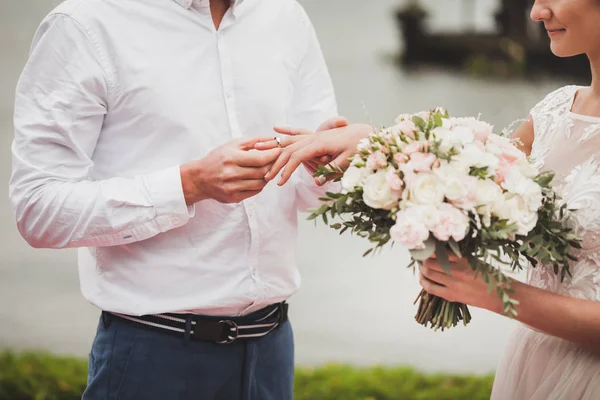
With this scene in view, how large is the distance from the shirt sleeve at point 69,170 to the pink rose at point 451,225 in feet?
2.24

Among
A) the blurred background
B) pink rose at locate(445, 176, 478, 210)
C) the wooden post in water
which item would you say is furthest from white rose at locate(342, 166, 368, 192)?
the wooden post in water

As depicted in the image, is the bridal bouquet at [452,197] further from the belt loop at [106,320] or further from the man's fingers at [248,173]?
the belt loop at [106,320]

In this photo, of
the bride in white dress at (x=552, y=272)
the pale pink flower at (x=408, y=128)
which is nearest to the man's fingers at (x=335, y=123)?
the bride in white dress at (x=552, y=272)

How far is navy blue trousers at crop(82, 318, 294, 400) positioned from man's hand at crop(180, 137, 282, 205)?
0.41 meters

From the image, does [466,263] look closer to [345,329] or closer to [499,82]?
[345,329]

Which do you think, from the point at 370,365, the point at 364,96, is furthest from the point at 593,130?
the point at 364,96

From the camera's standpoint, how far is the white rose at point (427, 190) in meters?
1.65

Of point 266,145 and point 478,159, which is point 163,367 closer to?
point 266,145

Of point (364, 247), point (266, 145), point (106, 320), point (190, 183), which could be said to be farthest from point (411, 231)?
point (364, 247)

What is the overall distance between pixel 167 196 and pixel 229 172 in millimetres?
184

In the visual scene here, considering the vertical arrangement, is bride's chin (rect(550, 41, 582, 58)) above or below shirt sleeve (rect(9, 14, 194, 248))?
above

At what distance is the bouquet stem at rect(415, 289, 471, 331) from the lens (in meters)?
1.93

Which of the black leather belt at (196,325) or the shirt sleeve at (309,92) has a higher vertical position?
the shirt sleeve at (309,92)

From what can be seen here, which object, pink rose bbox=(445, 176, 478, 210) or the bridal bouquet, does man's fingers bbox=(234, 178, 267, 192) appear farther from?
pink rose bbox=(445, 176, 478, 210)
